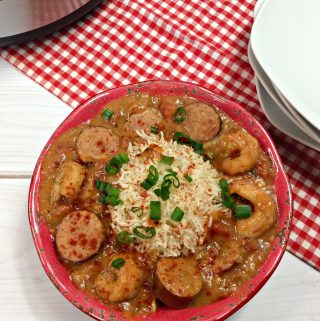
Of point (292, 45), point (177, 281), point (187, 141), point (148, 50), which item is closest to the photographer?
point (177, 281)

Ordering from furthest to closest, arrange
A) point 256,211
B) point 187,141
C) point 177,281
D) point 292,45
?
point 292,45 → point 187,141 → point 256,211 → point 177,281

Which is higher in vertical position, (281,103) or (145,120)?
(281,103)

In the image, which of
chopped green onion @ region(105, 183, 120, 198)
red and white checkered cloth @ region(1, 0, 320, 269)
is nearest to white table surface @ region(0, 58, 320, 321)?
red and white checkered cloth @ region(1, 0, 320, 269)

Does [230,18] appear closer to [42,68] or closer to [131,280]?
[42,68]

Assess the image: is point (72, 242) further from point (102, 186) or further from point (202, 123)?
point (202, 123)

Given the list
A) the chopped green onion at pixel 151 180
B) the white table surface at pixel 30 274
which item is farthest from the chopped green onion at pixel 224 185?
the white table surface at pixel 30 274

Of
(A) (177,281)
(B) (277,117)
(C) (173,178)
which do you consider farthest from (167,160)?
(B) (277,117)
